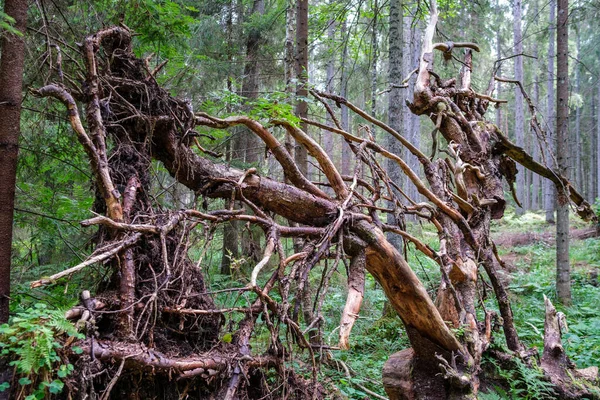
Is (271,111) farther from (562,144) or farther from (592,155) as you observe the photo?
(592,155)

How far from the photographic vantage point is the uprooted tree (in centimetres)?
261

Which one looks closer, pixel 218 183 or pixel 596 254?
pixel 218 183

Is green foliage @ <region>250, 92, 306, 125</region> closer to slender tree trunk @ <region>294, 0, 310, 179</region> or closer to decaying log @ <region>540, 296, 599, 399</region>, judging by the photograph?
slender tree trunk @ <region>294, 0, 310, 179</region>

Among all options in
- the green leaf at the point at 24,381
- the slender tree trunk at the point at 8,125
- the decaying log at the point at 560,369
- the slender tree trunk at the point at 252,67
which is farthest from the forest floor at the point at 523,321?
the slender tree trunk at the point at 252,67

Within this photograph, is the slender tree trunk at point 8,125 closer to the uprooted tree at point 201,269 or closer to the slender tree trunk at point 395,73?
the uprooted tree at point 201,269

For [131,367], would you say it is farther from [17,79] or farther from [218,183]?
[17,79]

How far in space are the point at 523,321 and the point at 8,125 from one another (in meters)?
7.82

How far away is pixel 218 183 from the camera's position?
346 centimetres

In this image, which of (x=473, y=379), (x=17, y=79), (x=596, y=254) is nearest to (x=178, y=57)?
(x=17, y=79)

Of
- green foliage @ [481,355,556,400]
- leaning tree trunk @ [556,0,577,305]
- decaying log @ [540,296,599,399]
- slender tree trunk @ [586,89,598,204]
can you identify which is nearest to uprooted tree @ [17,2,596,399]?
decaying log @ [540,296,599,399]

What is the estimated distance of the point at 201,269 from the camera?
350cm

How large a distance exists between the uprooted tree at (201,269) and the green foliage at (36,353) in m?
0.16

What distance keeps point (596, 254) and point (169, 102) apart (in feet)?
41.6

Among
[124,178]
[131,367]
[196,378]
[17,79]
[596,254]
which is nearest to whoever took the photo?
[131,367]
